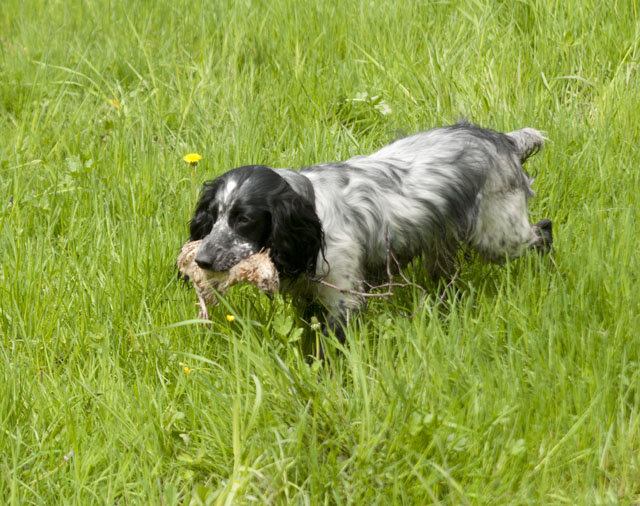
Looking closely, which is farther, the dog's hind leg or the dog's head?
the dog's hind leg

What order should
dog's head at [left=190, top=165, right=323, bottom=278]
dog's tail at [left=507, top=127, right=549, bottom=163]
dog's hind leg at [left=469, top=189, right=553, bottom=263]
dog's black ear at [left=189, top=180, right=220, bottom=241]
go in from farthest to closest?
1. dog's tail at [left=507, top=127, right=549, bottom=163]
2. dog's hind leg at [left=469, top=189, right=553, bottom=263]
3. dog's black ear at [left=189, top=180, right=220, bottom=241]
4. dog's head at [left=190, top=165, right=323, bottom=278]

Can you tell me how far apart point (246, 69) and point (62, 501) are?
3491 mm

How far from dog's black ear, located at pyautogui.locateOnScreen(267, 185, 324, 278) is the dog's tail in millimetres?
1332

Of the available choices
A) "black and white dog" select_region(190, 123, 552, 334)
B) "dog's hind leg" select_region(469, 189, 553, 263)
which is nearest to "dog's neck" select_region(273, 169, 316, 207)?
"black and white dog" select_region(190, 123, 552, 334)

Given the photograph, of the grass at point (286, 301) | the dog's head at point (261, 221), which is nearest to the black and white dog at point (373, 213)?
the dog's head at point (261, 221)

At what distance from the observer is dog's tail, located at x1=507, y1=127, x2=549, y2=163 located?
404 centimetres

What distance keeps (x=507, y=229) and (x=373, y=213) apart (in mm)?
771

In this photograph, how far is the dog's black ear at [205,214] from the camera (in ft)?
10.8

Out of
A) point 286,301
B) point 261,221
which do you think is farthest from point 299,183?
point 286,301

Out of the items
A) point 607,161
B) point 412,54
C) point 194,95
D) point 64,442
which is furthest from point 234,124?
point 64,442

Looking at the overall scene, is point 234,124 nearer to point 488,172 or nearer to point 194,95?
point 194,95

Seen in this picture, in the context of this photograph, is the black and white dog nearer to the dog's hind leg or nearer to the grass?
the dog's hind leg

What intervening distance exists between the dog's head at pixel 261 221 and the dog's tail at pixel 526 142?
1.33m

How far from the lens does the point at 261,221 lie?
10.6 feet
